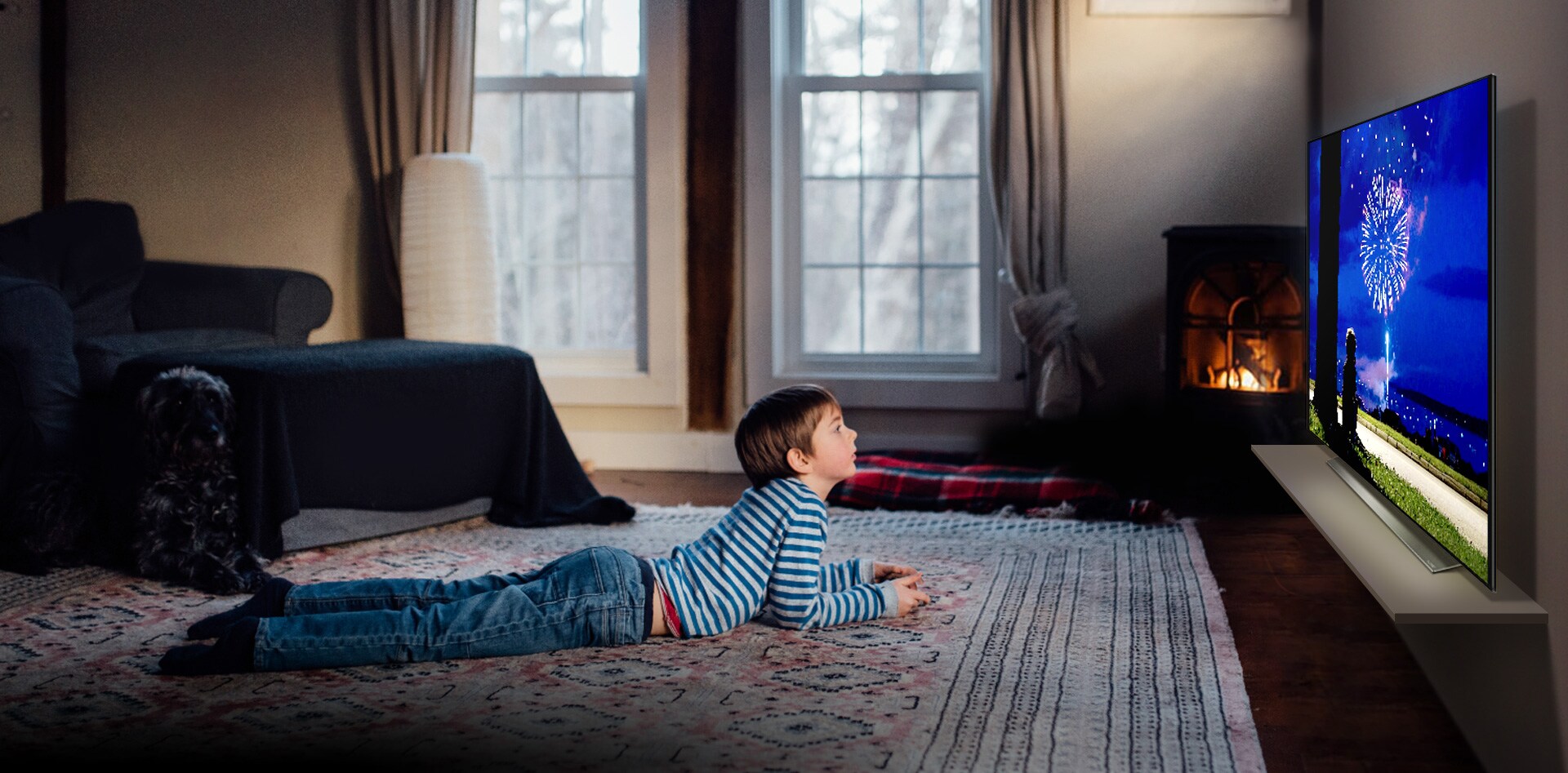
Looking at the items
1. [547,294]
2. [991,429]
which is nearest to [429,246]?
[547,294]

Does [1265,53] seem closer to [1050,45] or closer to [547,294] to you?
[1050,45]

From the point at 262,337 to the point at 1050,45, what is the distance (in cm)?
271

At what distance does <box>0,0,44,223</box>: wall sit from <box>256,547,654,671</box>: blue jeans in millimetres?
3624

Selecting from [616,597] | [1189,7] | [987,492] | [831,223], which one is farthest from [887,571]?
[1189,7]

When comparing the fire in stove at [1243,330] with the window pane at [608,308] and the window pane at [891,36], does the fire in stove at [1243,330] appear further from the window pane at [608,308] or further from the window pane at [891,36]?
the window pane at [608,308]

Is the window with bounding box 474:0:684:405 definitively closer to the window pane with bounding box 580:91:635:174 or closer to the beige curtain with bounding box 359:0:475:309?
the window pane with bounding box 580:91:635:174

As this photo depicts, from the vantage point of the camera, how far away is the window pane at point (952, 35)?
4.84 meters

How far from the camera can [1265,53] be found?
4.48 metres

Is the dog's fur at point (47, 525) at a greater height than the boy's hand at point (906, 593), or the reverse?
the dog's fur at point (47, 525)

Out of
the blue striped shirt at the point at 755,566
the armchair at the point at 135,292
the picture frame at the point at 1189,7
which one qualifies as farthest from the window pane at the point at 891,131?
the blue striped shirt at the point at 755,566

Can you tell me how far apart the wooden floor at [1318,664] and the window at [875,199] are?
1488 millimetres

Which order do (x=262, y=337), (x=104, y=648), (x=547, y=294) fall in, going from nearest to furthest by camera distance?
(x=104, y=648), (x=262, y=337), (x=547, y=294)

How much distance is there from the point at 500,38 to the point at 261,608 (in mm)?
3253

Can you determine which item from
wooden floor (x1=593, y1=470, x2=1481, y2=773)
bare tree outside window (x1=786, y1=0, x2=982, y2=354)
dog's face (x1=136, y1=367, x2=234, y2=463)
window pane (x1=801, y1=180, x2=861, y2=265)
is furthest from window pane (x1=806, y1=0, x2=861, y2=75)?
dog's face (x1=136, y1=367, x2=234, y2=463)
